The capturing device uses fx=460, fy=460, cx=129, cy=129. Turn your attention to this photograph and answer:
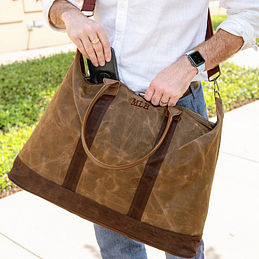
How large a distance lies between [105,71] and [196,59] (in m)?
0.34

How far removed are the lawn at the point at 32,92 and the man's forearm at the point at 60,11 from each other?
7.20 ft

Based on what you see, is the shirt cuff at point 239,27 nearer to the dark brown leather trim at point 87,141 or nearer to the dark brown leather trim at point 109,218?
the dark brown leather trim at point 87,141

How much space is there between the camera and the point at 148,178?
1.59 meters

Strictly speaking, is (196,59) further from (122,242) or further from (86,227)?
(86,227)

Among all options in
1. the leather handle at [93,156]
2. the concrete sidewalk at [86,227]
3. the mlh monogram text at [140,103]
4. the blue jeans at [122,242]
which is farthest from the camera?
the concrete sidewalk at [86,227]

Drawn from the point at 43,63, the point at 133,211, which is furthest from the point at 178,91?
the point at 43,63

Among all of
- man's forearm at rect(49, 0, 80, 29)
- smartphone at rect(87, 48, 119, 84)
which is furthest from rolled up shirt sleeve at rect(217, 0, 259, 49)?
man's forearm at rect(49, 0, 80, 29)

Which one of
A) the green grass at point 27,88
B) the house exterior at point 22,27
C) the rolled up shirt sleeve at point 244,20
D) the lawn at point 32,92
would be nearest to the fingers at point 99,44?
the rolled up shirt sleeve at point 244,20

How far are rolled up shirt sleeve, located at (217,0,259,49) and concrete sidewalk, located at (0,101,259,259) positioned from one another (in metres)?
1.81

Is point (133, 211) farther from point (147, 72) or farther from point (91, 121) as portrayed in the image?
point (147, 72)

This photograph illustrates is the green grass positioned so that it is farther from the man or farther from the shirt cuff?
the shirt cuff

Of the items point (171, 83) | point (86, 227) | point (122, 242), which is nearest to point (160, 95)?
point (171, 83)

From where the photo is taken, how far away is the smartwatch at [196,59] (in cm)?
164

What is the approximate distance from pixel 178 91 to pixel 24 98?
4.45 meters
